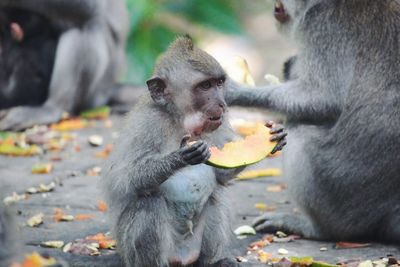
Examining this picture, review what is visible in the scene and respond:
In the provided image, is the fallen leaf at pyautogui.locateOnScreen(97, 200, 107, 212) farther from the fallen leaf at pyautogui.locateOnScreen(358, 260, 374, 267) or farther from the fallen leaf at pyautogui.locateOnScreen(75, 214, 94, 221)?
the fallen leaf at pyautogui.locateOnScreen(358, 260, 374, 267)

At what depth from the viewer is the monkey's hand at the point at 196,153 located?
4.99 meters

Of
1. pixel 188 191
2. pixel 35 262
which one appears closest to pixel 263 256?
pixel 188 191

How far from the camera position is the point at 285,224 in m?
6.89

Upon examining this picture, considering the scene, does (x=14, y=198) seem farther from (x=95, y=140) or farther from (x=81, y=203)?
(x=95, y=140)

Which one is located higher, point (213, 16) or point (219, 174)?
point (213, 16)

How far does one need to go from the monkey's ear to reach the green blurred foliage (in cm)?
695

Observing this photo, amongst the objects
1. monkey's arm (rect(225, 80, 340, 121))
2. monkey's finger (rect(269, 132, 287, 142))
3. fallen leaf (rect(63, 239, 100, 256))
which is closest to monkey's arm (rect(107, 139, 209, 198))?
Answer: monkey's finger (rect(269, 132, 287, 142))

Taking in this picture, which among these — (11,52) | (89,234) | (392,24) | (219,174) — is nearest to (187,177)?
(219,174)

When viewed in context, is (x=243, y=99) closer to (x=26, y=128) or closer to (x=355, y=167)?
(x=355, y=167)

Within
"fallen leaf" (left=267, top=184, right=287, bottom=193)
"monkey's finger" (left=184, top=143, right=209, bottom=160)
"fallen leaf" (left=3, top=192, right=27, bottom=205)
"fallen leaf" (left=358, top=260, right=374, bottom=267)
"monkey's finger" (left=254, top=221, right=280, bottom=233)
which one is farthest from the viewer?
"fallen leaf" (left=267, top=184, right=287, bottom=193)

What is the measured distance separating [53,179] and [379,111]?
319 centimetres

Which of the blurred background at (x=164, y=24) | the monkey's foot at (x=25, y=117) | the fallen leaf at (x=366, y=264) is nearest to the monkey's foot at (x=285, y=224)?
the fallen leaf at (x=366, y=264)

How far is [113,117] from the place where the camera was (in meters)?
11.2

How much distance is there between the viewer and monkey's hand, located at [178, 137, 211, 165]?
499cm
